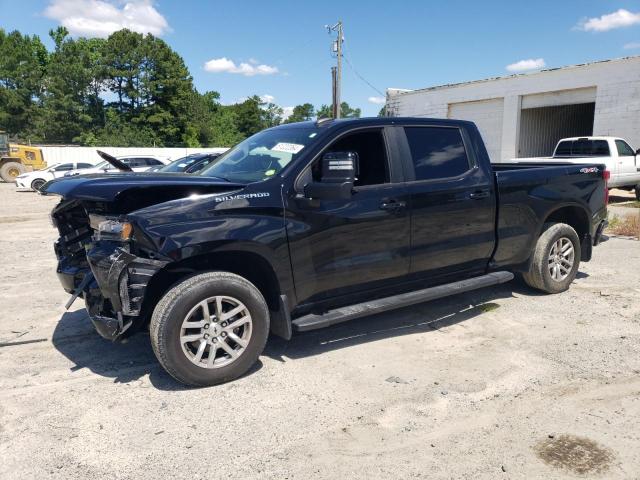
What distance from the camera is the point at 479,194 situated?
514 cm

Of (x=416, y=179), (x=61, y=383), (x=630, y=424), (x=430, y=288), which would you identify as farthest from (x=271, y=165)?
(x=630, y=424)

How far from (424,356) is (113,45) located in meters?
64.8

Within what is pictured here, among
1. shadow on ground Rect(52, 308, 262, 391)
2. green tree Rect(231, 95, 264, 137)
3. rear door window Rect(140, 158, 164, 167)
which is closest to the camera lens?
shadow on ground Rect(52, 308, 262, 391)

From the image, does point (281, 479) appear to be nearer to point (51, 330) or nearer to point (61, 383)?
point (61, 383)

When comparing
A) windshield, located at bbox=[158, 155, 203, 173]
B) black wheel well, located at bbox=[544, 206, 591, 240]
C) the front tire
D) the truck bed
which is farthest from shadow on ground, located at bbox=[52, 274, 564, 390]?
windshield, located at bbox=[158, 155, 203, 173]

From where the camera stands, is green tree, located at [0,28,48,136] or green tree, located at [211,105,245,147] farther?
green tree, located at [211,105,245,147]

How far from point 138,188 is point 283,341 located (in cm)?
193

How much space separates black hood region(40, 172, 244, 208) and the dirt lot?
4.57 ft

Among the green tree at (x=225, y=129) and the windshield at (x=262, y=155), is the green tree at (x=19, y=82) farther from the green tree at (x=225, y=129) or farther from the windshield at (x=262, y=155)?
the windshield at (x=262, y=155)

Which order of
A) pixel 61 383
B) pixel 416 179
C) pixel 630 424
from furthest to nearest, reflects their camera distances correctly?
pixel 416 179, pixel 61 383, pixel 630 424

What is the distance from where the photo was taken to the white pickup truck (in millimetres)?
15023

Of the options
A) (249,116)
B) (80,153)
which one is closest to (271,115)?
(249,116)

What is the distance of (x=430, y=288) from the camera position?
4.95 metres

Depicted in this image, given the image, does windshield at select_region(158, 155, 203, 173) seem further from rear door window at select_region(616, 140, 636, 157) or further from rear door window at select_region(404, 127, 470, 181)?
rear door window at select_region(616, 140, 636, 157)
